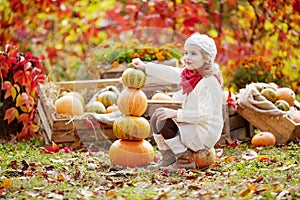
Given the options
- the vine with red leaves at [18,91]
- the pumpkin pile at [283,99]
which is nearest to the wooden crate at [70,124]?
the vine with red leaves at [18,91]

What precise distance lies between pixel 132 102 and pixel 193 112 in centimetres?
47

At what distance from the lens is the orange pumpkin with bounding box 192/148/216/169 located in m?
4.51

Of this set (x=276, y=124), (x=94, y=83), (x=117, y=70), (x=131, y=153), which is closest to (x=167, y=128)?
(x=131, y=153)

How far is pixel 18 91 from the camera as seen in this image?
19.4ft

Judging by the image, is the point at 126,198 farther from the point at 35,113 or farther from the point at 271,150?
the point at 35,113

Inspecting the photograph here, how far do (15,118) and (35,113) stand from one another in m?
0.30

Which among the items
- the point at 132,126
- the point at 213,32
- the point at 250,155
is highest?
the point at 213,32

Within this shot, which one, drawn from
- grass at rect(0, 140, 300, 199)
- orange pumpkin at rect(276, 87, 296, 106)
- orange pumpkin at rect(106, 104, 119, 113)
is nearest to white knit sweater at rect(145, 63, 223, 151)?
grass at rect(0, 140, 300, 199)

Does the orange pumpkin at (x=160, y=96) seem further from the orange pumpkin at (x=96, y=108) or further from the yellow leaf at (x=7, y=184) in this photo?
the yellow leaf at (x=7, y=184)

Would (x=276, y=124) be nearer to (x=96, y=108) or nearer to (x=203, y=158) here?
(x=203, y=158)

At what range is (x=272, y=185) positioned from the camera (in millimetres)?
3723

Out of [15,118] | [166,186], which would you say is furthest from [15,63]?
[166,186]

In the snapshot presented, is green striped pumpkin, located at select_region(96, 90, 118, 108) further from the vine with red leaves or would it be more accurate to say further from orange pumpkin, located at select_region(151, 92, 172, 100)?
the vine with red leaves

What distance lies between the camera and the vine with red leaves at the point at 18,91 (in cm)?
586
